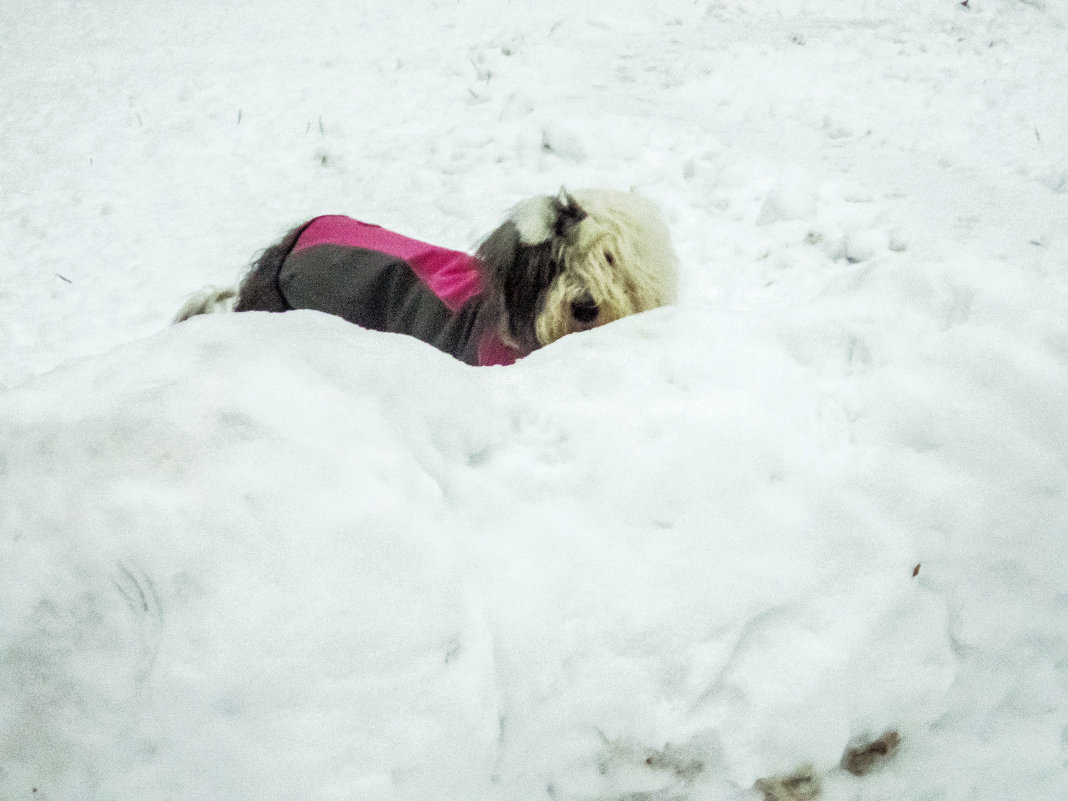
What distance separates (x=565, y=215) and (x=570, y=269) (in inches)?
7.7

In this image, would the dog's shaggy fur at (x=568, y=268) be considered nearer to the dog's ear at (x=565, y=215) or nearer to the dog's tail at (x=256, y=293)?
the dog's ear at (x=565, y=215)

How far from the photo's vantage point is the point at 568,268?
2178mm

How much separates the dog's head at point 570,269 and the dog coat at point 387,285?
181 millimetres

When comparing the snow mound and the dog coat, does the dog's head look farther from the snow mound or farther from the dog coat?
the snow mound

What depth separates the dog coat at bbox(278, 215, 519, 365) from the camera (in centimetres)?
245

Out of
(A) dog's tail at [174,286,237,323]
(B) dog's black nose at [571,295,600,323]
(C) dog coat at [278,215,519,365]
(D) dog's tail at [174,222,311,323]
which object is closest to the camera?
(B) dog's black nose at [571,295,600,323]

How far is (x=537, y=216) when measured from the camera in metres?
2.24

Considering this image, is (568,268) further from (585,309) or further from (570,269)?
(585,309)

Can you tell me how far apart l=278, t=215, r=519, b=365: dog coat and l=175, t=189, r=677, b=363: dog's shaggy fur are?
12 centimetres

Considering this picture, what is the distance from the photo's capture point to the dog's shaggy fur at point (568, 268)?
2152 mm

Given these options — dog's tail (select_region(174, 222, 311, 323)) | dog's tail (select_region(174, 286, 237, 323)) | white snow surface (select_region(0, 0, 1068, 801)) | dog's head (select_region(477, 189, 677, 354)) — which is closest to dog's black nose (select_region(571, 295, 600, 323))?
dog's head (select_region(477, 189, 677, 354))

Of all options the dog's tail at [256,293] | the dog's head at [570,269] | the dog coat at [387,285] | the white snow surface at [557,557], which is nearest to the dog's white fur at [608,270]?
the dog's head at [570,269]

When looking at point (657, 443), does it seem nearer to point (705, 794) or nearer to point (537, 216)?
point (705, 794)

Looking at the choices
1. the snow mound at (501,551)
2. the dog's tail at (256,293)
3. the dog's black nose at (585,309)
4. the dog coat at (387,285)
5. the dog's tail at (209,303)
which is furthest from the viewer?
the dog's tail at (209,303)
